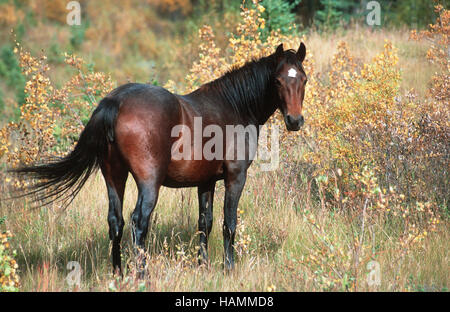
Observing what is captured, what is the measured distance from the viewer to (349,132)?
21.3 ft

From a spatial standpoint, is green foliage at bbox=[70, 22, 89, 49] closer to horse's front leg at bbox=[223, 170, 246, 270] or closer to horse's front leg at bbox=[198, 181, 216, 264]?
horse's front leg at bbox=[198, 181, 216, 264]

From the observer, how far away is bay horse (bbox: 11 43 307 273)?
4.31 meters

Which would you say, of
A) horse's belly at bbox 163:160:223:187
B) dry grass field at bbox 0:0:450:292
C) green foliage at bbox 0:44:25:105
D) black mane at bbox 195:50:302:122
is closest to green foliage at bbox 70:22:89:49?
green foliage at bbox 0:44:25:105

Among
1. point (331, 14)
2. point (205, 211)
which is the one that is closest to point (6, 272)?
point (205, 211)

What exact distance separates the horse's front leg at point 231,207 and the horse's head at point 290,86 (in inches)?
28.3

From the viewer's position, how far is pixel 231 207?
16.8ft

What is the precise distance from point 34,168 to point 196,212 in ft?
7.75

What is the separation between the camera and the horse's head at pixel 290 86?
4898 millimetres

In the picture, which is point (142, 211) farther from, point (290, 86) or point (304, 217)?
point (290, 86)

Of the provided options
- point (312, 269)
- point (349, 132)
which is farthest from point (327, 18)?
point (312, 269)

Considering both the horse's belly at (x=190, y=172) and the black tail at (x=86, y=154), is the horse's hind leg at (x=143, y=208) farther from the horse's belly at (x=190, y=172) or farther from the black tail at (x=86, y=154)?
the black tail at (x=86, y=154)

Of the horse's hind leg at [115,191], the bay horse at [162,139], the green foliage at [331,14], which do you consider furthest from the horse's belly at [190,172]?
the green foliage at [331,14]
